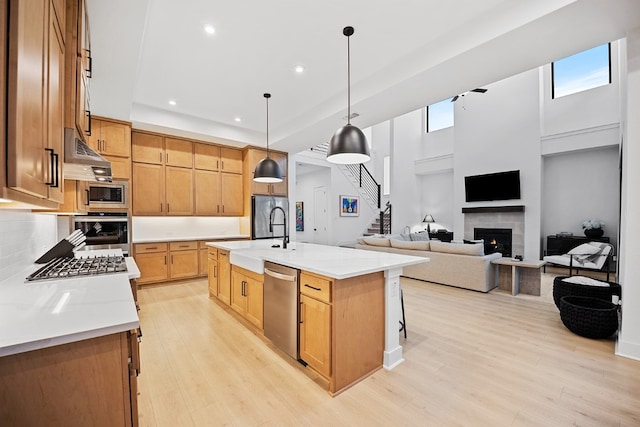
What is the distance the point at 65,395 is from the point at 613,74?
30.3 feet

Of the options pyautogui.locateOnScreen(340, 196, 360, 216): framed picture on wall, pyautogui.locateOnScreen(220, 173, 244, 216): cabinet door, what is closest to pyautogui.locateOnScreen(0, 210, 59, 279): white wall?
pyautogui.locateOnScreen(220, 173, 244, 216): cabinet door

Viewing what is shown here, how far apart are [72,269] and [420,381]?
8.97 ft

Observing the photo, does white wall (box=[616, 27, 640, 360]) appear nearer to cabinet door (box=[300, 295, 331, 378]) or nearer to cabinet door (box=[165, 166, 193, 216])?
cabinet door (box=[300, 295, 331, 378])

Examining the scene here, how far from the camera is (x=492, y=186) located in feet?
23.8

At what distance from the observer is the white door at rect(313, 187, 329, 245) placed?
944 cm

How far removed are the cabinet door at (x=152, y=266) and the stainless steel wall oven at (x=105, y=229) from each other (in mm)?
392

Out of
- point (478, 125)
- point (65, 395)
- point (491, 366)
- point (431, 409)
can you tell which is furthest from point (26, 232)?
point (478, 125)

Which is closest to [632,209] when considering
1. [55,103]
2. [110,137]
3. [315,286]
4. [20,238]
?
[315,286]

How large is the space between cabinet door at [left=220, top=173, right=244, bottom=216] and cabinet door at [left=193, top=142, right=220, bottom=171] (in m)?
0.28

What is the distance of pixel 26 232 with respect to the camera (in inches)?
85.5

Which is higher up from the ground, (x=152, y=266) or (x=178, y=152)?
(x=178, y=152)

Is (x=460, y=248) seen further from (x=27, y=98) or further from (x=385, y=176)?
(x=385, y=176)

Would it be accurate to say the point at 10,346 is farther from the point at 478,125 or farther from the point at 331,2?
the point at 478,125

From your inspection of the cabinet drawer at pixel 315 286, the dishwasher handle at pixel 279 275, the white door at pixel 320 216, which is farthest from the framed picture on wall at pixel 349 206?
the cabinet drawer at pixel 315 286
